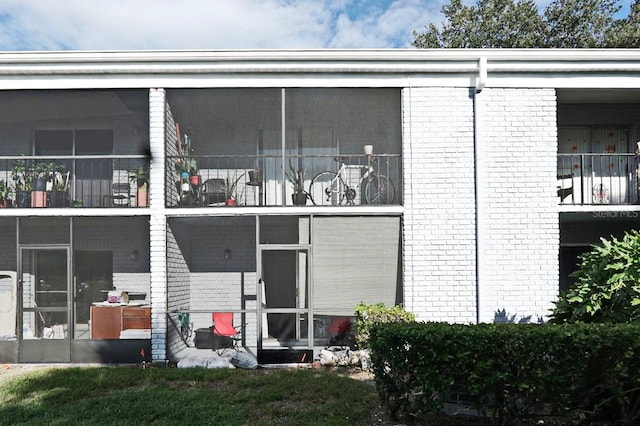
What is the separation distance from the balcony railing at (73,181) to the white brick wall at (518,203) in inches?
247

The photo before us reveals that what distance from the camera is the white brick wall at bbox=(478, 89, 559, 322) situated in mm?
8680

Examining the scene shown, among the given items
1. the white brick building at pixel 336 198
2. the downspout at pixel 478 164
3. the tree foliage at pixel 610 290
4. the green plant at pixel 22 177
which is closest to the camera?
the tree foliage at pixel 610 290

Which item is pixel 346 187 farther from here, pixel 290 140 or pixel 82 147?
pixel 82 147

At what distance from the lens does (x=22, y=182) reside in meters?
9.62

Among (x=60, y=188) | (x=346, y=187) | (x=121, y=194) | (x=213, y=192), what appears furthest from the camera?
(x=121, y=194)

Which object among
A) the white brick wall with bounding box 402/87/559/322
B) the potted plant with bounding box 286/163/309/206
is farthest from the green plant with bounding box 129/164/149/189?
the white brick wall with bounding box 402/87/559/322

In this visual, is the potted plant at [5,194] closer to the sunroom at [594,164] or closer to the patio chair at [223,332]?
the patio chair at [223,332]

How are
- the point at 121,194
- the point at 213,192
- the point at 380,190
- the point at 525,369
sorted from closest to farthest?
1. the point at 525,369
2. the point at 380,190
3. the point at 213,192
4. the point at 121,194

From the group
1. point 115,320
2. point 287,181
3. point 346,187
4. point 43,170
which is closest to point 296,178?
point 287,181

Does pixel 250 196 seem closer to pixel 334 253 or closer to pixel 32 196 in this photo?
pixel 334 253

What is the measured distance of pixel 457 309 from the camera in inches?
342

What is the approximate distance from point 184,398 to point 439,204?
5.23 meters

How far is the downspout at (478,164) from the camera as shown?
8602 millimetres

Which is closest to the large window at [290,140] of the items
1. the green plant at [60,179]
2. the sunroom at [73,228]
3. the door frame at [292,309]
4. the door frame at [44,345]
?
the door frame at [292,309]
